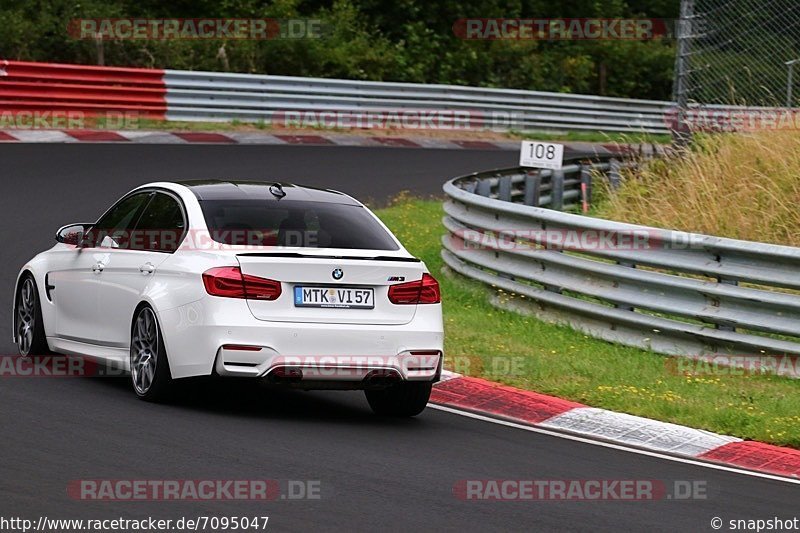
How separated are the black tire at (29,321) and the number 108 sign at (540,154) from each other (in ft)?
25.5

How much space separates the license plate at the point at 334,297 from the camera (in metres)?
8.98

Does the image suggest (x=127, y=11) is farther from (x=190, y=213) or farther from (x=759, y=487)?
(x=759, y=487)

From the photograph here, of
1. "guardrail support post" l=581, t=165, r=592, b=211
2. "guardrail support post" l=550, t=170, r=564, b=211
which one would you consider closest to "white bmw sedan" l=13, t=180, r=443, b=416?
"guardrail support post" l=550, t=170, r=564, b=211

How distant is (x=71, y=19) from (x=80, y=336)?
23.7m

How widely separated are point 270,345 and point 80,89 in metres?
18.7

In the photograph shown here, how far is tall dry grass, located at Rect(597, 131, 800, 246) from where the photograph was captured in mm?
15430

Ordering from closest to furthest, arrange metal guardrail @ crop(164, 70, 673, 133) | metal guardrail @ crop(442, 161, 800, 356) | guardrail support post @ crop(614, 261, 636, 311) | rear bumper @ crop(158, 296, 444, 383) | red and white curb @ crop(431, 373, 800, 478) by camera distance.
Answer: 1. rear bumper @ crop(158, 296, 444, 383)
2. red and white curb @ crop(431, 373, 800, 478)
3. metal guardrail @ crop(442, 161, 800, 356)
4. guardrail support post @ crop(614, 261, 636, 311)
5. metal guardrail @ crop(164, 70, 673, 133)

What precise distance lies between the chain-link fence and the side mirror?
382 inches

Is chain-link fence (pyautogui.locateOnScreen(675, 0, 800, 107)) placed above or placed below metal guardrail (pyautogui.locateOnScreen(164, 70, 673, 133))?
above

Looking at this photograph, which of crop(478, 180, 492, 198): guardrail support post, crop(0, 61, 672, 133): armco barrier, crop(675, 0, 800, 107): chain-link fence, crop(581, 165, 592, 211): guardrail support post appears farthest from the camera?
crop(0, 61, 672, 133): armco barrier

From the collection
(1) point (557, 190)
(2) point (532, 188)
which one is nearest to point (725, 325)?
(2) point (532, 188)

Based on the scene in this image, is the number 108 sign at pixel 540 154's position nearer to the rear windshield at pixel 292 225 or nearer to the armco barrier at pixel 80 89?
the rear windshield at pixel 292 225

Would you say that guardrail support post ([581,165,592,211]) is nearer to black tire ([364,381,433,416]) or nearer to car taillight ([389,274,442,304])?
black tire ([364,381,433,416])

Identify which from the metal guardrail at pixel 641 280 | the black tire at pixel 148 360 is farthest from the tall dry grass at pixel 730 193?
the black tire at pixel 148 360
